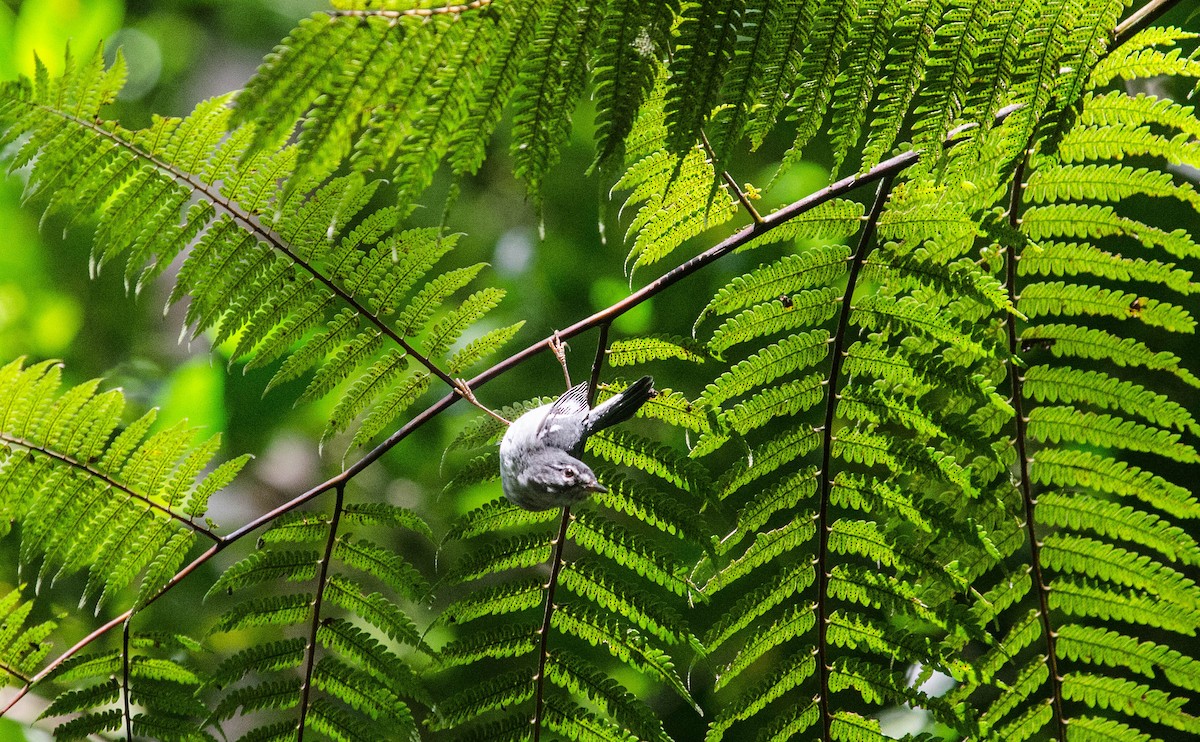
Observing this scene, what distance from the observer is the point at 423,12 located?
28.2 inches

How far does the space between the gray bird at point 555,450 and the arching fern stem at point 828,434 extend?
0.32m

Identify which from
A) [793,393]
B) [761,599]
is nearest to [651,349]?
[793,393]

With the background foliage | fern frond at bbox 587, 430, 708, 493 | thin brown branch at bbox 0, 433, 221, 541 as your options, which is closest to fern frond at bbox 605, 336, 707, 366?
the background foliage

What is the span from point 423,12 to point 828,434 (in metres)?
0.73

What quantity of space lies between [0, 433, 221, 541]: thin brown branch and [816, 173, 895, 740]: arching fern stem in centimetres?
90

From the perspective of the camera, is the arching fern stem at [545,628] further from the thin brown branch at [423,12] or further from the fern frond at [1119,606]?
the fern frond at [1119,606]

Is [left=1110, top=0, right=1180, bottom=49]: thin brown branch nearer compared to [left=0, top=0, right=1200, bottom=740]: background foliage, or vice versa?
[left=0, top=0, right=1200, bottom=740]: background foliage

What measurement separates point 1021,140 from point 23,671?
1684mm

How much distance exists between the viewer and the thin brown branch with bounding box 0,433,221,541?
4.21ft

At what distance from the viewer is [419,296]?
4.01ft

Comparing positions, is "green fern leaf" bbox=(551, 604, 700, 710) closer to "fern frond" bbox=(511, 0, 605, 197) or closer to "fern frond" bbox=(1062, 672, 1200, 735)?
"fern frond" bbox=(1062, 672, 1200, 735)

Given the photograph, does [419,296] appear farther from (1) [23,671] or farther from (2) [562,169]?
(2) [562,169]

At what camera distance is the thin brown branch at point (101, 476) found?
128cm

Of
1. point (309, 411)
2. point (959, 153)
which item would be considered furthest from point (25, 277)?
point (959, 153)
